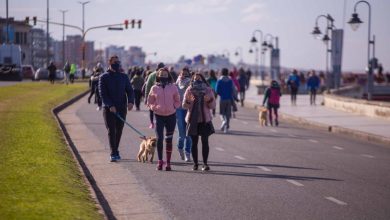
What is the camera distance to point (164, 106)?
50.9 feet

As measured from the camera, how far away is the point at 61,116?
32469mm

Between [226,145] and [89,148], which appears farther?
[226,145]

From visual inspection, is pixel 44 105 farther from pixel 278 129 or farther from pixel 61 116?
pixel 278 129

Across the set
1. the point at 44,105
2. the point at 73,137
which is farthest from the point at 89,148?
the point at 44,105

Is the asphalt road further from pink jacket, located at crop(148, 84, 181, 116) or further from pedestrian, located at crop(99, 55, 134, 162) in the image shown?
pink jacket, located at crop(148, 84, 181, 116)

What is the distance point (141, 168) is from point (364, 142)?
1061 centimetres

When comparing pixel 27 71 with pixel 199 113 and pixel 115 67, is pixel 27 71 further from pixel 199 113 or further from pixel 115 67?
pixel 199 113

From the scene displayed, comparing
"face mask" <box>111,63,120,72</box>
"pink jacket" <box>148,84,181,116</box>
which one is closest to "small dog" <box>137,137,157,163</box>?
"pink jacket" <box>148,84,181,116</box>

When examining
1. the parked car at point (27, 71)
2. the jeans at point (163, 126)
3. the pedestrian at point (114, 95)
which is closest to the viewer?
the jeans at point (163, 126)

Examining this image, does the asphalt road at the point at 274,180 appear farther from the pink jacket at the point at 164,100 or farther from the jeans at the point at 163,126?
the pink jacket at the point at 164,100

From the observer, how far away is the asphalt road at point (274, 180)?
442 inches

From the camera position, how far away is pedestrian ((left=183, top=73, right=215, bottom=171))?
15430 mm

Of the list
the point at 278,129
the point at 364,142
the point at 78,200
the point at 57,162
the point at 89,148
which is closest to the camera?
the point at 78,200

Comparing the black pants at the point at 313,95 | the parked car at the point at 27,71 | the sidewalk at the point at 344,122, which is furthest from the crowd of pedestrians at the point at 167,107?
the parked car at the point at 27,71
